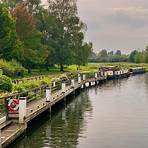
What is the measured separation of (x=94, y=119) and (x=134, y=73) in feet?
326

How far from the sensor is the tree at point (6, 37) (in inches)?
2702

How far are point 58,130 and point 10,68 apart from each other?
29553 mm

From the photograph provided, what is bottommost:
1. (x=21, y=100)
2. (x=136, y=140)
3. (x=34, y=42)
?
(x=136, y=140)

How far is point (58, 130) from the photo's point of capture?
1334 inches

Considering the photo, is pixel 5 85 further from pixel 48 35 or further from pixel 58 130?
pixel 48 35

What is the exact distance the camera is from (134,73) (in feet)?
451

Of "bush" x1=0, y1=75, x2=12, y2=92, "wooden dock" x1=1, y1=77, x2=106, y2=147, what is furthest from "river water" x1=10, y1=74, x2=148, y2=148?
"bush" x1=0, y1=75, x2=12, y2=92

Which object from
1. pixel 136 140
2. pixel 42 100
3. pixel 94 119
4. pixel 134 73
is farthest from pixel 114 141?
pixel 134 73

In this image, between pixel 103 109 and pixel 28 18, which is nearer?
pixel 103 109

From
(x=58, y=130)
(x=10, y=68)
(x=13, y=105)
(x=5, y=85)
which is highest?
(x=10, y=68)

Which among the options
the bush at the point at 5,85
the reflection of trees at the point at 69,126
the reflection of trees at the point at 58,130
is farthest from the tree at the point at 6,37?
the bush at the point at 5,85

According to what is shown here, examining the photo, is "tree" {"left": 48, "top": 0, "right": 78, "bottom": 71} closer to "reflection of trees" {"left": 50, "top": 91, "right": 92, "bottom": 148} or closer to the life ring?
"reflection of trees" {"left": 50, "top": 91, "right": 92, "bottom": 148}

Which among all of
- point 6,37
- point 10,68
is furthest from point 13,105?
point 6,37

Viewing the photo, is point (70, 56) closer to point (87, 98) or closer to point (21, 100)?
point (87, 98)
